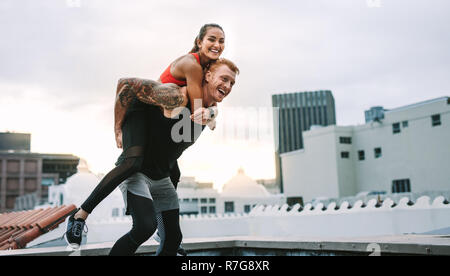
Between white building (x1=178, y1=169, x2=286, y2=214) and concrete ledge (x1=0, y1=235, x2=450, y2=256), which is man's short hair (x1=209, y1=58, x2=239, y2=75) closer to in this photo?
concrete ledge (x1=0, y1=235, x2=450, y2=256)

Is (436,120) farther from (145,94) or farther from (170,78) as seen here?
(145,94)

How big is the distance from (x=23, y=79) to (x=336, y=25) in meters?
10.3

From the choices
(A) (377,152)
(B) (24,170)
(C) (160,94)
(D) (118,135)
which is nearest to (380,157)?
(A) (377,152)

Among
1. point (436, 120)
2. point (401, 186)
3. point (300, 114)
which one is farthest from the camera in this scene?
point (300, 114)

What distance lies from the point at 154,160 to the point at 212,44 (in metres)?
0.93

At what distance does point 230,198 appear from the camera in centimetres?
3584

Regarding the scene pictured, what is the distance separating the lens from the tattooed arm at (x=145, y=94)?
9.45ft

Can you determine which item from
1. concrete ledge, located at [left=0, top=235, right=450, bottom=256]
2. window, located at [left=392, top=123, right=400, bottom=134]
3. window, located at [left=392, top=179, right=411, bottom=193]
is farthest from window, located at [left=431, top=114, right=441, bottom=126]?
concrete ledge, located at [left=0, top=235, right=450, bottom=256]

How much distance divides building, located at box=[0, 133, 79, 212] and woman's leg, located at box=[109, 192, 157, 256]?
232 ft

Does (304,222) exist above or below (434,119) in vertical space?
below

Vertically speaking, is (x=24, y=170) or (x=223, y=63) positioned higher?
(x=24, y=170)

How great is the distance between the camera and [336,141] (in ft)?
137
